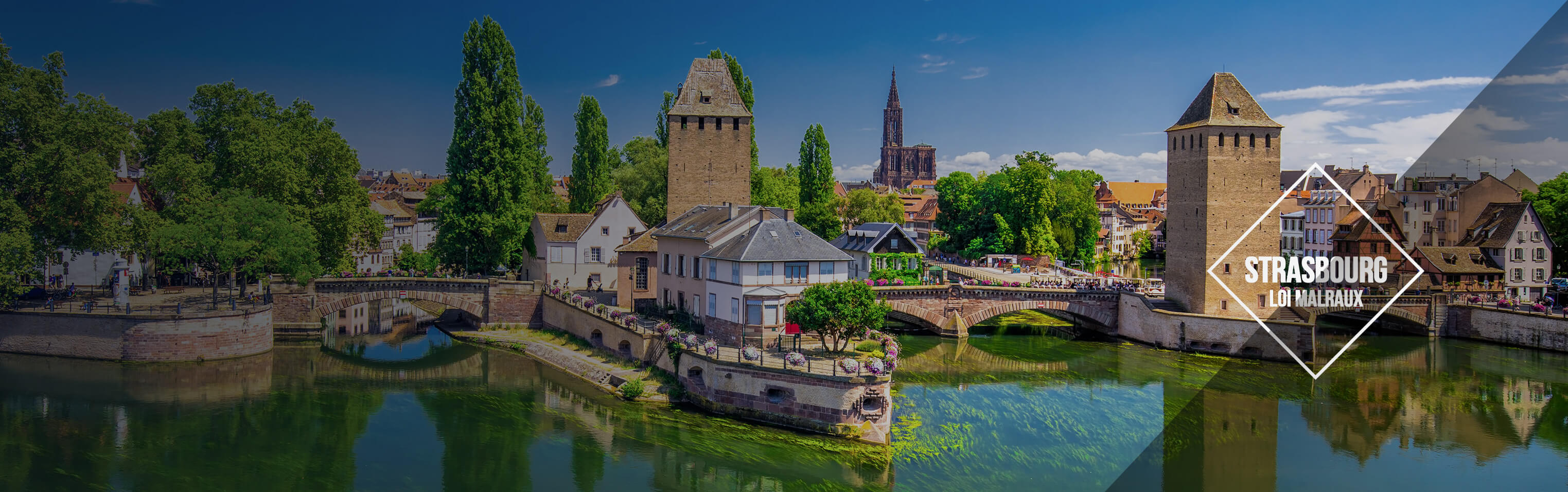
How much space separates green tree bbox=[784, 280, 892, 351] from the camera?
3244cm

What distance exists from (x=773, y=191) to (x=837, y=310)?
3308cm

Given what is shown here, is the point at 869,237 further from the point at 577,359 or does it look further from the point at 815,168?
the point at 577,359

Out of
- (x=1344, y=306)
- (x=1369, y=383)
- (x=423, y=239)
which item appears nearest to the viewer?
(x=1369, y=383)

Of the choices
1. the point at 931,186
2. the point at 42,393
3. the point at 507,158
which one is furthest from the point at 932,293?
the point at 931,186

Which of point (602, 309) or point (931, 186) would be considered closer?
point (602, 309)

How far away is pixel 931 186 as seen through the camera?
177m

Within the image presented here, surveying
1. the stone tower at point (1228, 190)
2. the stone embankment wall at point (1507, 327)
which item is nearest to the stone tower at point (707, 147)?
the stone tower at point (1228, 190)

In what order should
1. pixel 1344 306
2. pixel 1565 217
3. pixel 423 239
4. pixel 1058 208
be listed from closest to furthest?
pixel 1344 306 → pixel 1565 217 → pixel 1058 208 → pixel 423 239

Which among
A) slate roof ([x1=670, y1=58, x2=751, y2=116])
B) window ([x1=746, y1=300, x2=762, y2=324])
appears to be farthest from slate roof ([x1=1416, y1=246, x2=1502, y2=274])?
window ([x1=746, y1=300, x2=762, y2=324])

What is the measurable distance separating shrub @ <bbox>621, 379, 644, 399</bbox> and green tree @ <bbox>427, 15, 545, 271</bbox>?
20.4 meters

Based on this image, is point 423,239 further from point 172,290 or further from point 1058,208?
point 1058,208

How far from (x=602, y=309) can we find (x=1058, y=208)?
41.7m

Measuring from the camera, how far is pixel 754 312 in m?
34.9

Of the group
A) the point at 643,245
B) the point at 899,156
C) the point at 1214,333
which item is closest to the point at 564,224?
the point at 643,245
